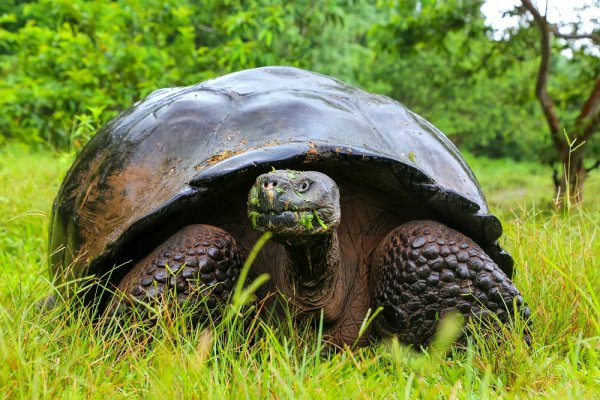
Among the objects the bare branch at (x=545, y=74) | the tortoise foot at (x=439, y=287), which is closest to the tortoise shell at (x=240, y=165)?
the tortoise foot at (x=439, y=287)

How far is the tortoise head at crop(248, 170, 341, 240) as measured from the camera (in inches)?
68.4

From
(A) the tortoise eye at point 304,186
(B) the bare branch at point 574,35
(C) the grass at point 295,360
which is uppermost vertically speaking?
(B) the bare branch at point 574,35

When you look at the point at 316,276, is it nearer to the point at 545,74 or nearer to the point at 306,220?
the point at 306,220

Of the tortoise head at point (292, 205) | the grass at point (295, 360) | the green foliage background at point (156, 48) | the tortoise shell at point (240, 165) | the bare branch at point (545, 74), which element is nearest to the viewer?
the grass at point (295, 360)

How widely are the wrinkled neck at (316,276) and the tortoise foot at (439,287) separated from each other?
188 mm

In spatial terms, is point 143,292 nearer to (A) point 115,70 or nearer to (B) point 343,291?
(B) point 343,291

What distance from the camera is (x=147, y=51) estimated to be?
657cm

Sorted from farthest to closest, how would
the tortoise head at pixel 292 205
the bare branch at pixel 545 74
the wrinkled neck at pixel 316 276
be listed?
the bare branch at pixel 545 74 < the wrinkled neck at pixel 316 276 < the tortoise head at pixel 292 205

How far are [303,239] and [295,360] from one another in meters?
0.31

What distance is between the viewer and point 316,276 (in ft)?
6.88

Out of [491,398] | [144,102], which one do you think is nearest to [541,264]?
[491,398]

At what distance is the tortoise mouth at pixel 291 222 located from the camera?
174cm

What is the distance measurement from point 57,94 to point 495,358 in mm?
5428

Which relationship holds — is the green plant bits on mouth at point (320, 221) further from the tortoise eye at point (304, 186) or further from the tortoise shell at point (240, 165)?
the tortoise shell at point (240, 165)
